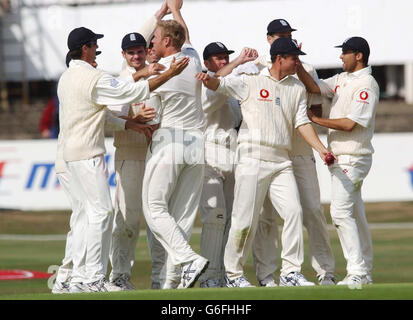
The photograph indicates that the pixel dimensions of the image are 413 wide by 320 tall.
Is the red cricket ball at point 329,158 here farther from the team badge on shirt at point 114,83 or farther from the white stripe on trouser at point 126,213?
the team badge on shirt at point 114,83

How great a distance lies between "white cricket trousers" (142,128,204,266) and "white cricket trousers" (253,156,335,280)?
0.93 m

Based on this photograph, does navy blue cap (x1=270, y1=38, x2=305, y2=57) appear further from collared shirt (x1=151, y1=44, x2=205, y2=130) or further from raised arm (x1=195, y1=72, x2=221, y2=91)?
collared shirt (x1=151, y1=44, x2=205, y2=130)

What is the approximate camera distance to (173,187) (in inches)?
381

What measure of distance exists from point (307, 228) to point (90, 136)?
2593 millimetres

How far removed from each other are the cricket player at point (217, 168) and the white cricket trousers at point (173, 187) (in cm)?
43

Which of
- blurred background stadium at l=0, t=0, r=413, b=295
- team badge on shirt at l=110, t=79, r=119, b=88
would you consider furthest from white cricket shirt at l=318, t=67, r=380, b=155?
blurred background stadium at l=0, t=0, r=413, b=295

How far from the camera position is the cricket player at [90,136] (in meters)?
9.20

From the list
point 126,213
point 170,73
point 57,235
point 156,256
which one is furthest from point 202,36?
point 170,73

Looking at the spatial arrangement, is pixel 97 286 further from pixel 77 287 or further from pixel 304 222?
pixel 304 222

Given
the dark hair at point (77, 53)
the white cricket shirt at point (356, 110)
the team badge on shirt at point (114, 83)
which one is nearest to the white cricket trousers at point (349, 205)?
the white cricket shirt at point (356, 110)

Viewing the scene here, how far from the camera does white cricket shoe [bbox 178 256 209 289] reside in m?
9.20

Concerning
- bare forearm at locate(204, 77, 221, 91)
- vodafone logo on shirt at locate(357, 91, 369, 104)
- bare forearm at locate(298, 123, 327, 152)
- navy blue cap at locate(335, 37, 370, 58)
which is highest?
navy blue cap at locate(335, 37, 370, 58)

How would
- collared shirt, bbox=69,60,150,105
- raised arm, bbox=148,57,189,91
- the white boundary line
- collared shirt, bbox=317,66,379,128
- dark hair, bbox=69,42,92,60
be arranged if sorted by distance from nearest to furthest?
1. raised arm, bbox=148,57,189,91
2. collared shirt, bbox=69,60,150,105
3. dark hair, bbox=69,42,92,60
4. collared shirt, bbox=317,66,379,128
5. the white boundary line

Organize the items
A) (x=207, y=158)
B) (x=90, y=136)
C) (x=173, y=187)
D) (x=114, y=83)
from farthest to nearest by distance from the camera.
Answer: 1. (x=207, y=158)
2. (x=173, y=187)
3. (x=90, y=136)
4. (x=114, y=83)
